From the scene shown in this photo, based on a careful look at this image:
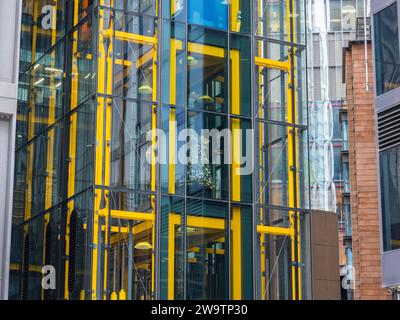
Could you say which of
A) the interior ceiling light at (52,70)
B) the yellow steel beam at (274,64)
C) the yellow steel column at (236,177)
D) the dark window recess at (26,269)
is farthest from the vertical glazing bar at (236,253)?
the interior ceiling light at (52,70)

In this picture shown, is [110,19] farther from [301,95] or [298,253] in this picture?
[298,253]

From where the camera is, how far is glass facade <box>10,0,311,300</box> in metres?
25.3

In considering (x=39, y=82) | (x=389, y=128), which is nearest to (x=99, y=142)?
(x=39, y=82)

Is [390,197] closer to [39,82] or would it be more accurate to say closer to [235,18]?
[235,18]

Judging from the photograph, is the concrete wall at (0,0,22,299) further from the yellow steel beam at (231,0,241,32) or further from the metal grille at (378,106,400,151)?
the metal grille at (378,106,400,151)

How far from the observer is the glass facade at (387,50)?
2681cm

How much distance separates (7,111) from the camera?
30.3 meters

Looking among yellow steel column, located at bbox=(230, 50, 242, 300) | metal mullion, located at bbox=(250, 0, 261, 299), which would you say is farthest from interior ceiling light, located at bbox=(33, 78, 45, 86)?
metal mullion, located at bbox=(250, 0, 261, 299)

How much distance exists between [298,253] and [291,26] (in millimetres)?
6681

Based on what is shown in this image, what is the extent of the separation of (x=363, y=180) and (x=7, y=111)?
23.5 meters

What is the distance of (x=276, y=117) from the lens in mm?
28203

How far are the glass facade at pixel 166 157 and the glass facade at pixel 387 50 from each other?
241cm

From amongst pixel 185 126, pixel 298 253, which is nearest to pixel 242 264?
pixel 298 253

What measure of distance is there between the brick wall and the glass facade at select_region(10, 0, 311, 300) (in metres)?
19.7
